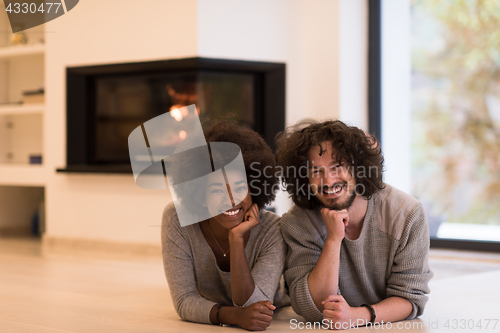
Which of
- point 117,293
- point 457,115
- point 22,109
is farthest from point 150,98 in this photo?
point 457,115

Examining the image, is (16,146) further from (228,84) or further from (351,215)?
(351,215)

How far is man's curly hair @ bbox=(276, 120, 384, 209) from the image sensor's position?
1617 mm

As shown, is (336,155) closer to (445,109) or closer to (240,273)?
(240,273)

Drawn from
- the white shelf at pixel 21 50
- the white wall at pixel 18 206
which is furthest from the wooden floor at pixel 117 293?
the white shelf at pixel 21 50

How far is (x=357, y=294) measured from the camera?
1.72 m

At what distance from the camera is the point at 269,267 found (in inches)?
67.1

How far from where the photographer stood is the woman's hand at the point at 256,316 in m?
1.60

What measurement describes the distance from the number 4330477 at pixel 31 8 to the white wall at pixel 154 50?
29 centimetres

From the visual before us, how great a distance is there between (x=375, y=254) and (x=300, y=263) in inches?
9.6

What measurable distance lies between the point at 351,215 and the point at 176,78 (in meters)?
2.08

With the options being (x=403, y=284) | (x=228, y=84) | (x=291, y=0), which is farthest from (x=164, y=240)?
(x=291, y=0)

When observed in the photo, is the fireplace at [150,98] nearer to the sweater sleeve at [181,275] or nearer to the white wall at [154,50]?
the white wall at [154,50]

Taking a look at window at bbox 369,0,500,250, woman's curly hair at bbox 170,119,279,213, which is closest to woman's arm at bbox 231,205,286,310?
woman's curly hair at bbox 170,119,279,213

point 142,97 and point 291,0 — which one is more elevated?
point 291,0
